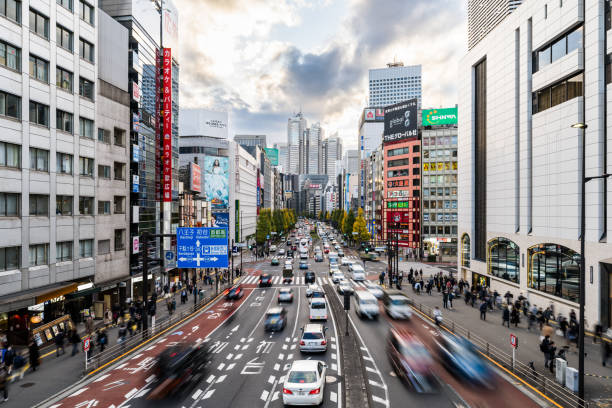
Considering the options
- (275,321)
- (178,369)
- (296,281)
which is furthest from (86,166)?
(296,281)

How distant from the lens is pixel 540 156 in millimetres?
32594

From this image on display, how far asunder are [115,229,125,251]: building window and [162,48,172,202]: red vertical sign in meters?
7.83

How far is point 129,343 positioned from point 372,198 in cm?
10555

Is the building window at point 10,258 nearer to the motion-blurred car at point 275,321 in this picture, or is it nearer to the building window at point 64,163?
the building window at point 64,163

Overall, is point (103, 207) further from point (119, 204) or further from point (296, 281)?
point (296, 281)

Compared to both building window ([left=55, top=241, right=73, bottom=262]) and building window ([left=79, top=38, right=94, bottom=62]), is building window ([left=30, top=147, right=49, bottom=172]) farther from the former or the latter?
building window ([left=79, top=38, right=94, bottom=62])

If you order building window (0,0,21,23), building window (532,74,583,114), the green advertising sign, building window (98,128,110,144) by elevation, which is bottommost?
building window (98,128,110,144)

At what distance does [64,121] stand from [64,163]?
3481 mm

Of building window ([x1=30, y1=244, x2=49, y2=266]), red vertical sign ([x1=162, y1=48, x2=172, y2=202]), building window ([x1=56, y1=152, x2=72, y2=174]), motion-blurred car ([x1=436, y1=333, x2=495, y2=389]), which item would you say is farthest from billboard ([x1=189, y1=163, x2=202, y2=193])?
motion-blurred car ([x1=436, y1=333, x2=495, y2=389])

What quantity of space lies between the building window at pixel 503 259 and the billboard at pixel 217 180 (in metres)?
63.0

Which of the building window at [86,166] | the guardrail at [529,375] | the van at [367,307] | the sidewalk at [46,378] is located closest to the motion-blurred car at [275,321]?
the van at [367,307]

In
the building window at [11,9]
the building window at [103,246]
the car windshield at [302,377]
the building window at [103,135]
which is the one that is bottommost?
the car windshield at [302,377]

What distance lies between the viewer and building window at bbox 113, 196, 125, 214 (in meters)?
35.1

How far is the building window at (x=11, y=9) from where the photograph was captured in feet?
76.8
